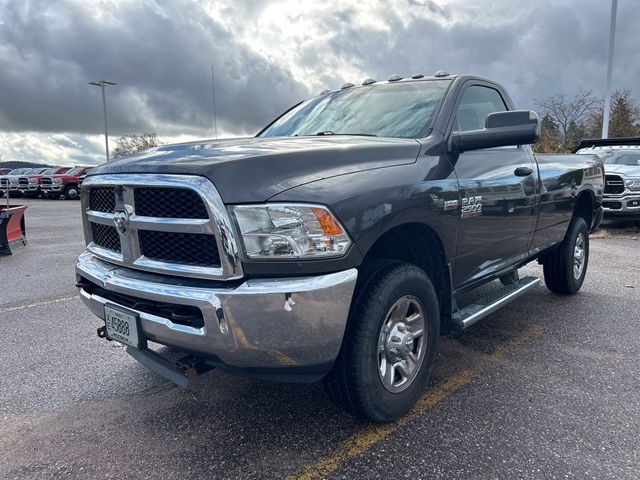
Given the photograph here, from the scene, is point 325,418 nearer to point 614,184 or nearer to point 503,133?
point 503,133

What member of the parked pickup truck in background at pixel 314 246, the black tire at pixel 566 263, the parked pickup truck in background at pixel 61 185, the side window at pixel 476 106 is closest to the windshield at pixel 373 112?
the parked pickup truck in background at pixel 314 246

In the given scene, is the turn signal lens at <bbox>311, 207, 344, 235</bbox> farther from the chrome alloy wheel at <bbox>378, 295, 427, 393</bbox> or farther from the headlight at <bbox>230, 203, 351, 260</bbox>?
the chrome alloy wheel at <bbox>378, 295, 427, 393</bbox>

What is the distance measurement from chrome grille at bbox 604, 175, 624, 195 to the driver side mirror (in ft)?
30.3

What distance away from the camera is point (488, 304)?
3.52 meters

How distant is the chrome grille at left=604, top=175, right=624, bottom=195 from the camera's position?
10805 mm

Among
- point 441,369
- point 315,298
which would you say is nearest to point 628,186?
point 441,369

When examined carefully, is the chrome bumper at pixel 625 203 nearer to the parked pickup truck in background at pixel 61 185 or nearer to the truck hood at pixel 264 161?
the truck hood at pixel 264 161

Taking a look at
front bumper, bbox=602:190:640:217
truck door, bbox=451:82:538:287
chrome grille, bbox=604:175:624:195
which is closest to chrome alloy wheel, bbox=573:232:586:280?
truck door, bbox=451:82:538:287

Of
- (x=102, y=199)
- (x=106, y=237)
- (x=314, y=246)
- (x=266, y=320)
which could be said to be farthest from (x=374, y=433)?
(x=102, y=199)

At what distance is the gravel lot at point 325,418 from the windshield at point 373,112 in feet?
5.63

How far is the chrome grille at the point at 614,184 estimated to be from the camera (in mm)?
10805

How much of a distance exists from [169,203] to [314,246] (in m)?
0.73

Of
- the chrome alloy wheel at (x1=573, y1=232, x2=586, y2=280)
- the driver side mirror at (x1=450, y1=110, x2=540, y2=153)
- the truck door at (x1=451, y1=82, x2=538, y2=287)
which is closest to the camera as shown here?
A: the driver side mirror at (x1=450, y1=110, x2=540, y2=153)

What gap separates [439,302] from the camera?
319 cm
